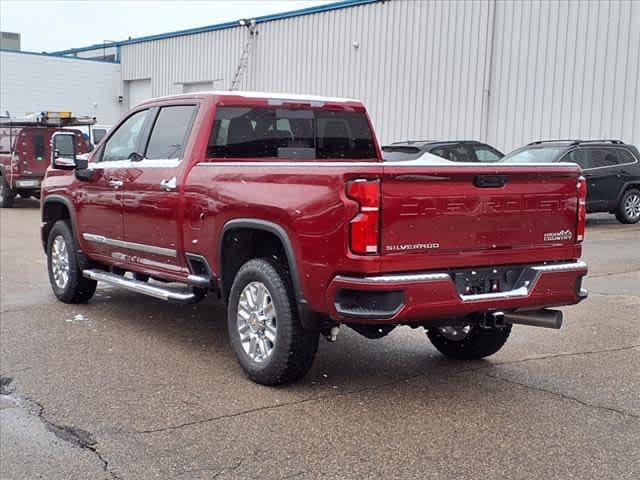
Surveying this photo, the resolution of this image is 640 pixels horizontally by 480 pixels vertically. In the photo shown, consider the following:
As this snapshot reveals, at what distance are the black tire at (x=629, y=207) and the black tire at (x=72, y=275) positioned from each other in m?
11.4

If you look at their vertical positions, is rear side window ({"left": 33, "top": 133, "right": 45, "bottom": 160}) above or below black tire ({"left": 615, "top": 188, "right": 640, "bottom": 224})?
above

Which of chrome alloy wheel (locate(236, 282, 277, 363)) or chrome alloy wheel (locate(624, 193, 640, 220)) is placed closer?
chrome alloy wheel (locate(236, 282, 277, 363))

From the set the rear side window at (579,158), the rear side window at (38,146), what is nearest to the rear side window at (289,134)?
the rear side window at (579,158)

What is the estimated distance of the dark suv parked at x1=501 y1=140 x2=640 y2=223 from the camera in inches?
619

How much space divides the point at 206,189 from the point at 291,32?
22.7 m

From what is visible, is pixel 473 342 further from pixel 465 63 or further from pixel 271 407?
pixel 465 63

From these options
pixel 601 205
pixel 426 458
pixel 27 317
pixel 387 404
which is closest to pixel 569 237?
pixel 387 404

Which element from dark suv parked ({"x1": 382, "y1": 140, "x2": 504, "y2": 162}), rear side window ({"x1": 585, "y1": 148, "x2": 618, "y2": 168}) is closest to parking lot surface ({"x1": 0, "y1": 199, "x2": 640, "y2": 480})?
dark suv parked ({"x1": 382, "y1": 140, "x2": 504, "y2": 162})

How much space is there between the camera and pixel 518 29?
70.9 feet

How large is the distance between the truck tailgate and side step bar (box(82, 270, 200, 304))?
7.16 feet

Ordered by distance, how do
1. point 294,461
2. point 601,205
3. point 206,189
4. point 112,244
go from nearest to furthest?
point 294,461, point 206,189, point 112,244, point 601,205

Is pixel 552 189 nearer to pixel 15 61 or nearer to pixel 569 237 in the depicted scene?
pixel 569 237

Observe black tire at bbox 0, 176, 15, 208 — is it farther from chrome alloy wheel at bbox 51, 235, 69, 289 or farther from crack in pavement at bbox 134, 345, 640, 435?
crack in pavement at bbox 134, 345, 640, 435

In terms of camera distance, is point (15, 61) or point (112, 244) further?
point (15, 61)
